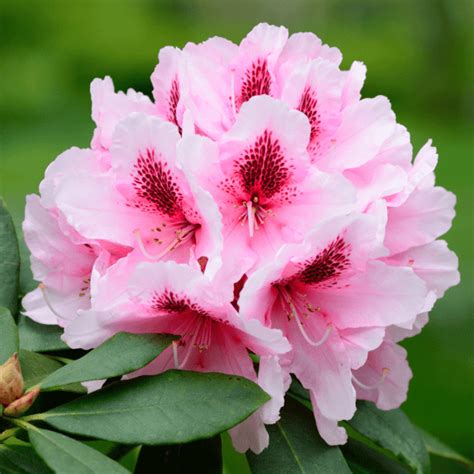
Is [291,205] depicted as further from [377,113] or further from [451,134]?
[451,134]

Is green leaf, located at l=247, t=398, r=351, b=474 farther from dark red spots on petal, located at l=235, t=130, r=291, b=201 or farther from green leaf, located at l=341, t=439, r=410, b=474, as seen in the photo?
dark red spots on petal, located at l=235, t=130, r=291, b=201

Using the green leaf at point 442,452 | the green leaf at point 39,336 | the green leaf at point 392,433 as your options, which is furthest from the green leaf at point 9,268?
the green leaf at point 442,452

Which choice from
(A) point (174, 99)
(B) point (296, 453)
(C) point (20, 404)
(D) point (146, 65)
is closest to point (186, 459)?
(B) point (296, 453)

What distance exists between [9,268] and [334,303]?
0.31 meters

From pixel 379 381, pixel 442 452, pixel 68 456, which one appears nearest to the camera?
pixel 68 456

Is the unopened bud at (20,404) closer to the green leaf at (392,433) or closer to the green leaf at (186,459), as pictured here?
the green leaf at (186,459)

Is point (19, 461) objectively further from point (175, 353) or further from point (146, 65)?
point (146, 65)

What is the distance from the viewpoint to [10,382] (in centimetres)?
65

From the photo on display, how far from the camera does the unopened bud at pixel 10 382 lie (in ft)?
2.13

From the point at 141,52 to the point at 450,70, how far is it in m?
1.47

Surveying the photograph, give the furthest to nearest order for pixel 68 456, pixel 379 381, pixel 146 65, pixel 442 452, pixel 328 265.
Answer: pixel 146 65
pixel 442 452
pixel 379 381
pixel 328 265
pixel 68 456

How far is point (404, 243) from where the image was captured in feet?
2.59

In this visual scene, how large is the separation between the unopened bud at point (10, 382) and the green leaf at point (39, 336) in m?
0.15

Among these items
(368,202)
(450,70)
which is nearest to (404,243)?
(368,202)
